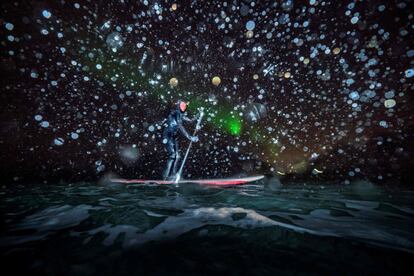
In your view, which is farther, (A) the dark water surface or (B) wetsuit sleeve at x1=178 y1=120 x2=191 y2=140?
(B) wetsuit sleeve at x1=178 y1=120 x2=191 y2=140

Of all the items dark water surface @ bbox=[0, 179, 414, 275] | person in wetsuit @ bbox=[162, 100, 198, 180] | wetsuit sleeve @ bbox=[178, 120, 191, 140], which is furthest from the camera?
person in wetsuit @ bbox=[162, 100, 198, 180]

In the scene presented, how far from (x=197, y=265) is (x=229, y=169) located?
688 inches

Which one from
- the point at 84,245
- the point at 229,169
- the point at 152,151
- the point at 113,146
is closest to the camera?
the point at 84,245

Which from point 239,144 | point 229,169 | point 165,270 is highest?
point 239,144

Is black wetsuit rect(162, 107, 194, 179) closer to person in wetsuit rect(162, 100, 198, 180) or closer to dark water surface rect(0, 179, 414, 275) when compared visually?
person in wetsuit rect(162, 100, 198, 180)

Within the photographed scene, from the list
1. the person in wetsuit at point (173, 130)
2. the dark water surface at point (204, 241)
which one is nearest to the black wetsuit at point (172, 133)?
the person in wetsuit at point (173, 130)

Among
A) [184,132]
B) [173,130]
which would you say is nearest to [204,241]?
[184,132]

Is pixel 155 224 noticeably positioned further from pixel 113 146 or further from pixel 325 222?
pixel 113 146

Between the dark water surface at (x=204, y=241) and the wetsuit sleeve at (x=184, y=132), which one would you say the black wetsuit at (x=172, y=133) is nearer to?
the wetsuit sleeve at (x=184, y=132)

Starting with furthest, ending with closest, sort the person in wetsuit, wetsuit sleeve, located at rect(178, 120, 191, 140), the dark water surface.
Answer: the person in wetsuit < wetsuit sleeve, located at rect(178, 120, 191, 140) < the dark water surface

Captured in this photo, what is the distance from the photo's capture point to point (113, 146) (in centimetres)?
1252

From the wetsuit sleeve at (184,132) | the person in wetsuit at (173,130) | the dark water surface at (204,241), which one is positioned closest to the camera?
the dark water surface at (204,241)

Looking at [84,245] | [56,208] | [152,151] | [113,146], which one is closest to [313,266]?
[84,245]

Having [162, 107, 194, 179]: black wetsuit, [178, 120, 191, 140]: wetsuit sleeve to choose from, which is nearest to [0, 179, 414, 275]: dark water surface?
[178, 120, 191, 140]: wetsuit sleeve
